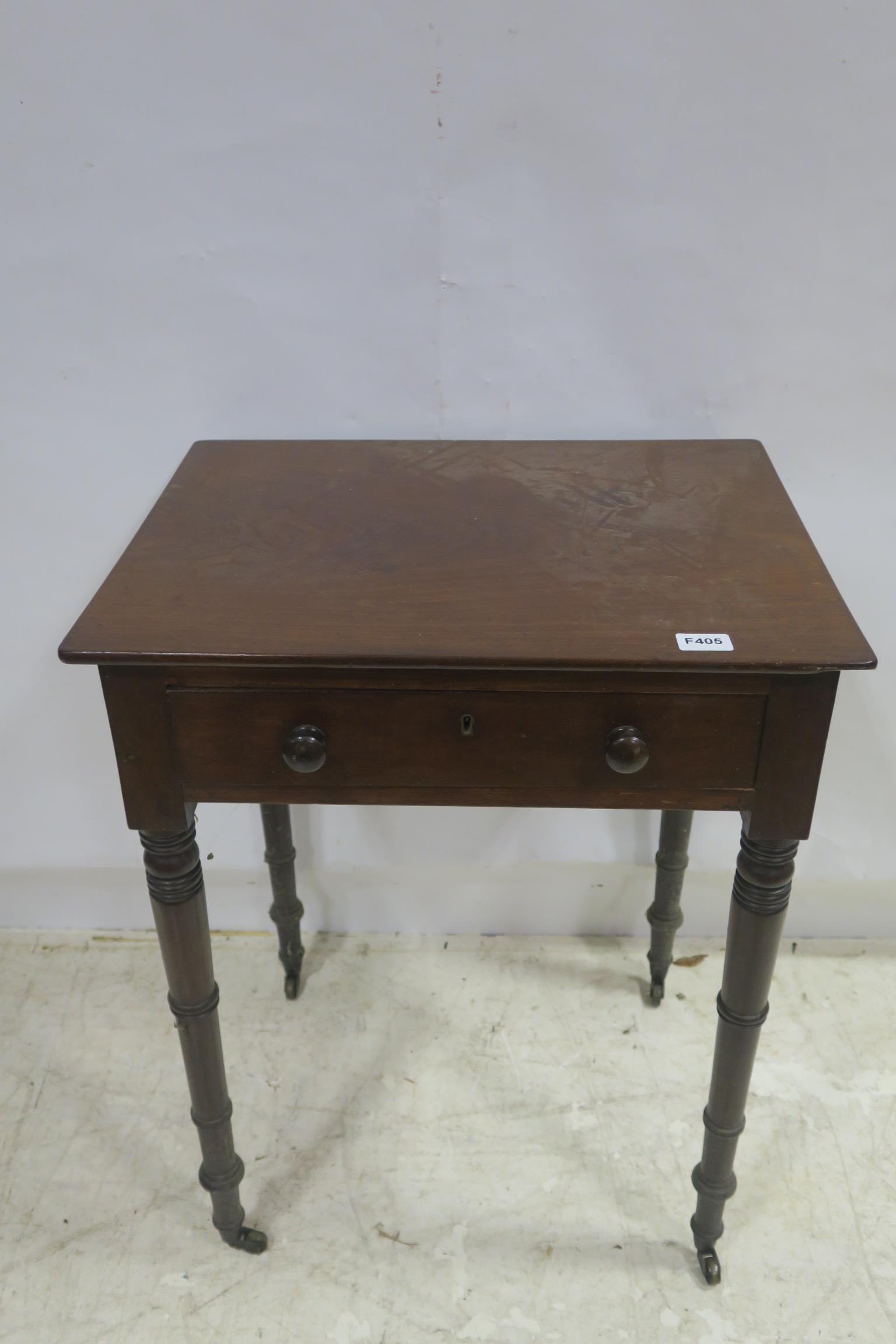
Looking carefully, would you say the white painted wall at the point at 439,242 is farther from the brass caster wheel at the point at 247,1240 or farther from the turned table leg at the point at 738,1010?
the brass caster wheel at the point at 247,1240

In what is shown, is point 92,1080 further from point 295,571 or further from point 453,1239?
point 295,571

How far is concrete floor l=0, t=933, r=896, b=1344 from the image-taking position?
4.84ft

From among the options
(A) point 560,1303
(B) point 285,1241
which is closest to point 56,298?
(B) point 285,1241

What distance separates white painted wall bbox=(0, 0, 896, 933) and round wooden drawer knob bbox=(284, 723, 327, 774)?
619 mm

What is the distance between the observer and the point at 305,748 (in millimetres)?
1154

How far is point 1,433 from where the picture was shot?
166 centimetres

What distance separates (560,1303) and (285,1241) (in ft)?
1.24

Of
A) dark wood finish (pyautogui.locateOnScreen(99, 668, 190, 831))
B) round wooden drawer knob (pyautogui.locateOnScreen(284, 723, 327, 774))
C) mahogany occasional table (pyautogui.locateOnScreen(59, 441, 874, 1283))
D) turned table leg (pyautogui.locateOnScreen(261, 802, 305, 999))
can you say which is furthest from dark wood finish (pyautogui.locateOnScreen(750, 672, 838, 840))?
turned table leg (pyautogui.locateOnScreen(261, 802, 305, 999))

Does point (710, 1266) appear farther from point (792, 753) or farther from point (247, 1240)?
point (792, 753)

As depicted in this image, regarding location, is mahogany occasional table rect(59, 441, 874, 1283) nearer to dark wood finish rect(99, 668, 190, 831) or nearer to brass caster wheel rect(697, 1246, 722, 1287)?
dark wood finish rect(99, 668, 190, 831)

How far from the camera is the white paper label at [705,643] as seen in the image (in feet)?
3.57

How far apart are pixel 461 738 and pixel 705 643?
0.26m

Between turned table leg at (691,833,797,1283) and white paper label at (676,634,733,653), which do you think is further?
turned table leg at (691,833,797,1283)

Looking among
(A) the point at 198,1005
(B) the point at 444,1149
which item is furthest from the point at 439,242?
(B) the point at 444,1149
